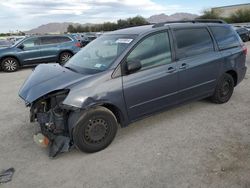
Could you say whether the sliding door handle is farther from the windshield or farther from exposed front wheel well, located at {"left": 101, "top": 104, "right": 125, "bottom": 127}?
exposed front wheel well, located at {"left": 101, "top": 104, "right": 125, "bottom": 127}

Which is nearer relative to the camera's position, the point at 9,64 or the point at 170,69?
the point at 170,69

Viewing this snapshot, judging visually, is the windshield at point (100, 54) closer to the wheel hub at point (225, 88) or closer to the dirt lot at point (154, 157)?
the dirt lot at point (154, 157)

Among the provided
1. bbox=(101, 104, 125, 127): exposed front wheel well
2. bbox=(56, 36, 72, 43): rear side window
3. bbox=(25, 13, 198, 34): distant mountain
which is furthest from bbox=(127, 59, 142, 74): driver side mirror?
bbox=(56, 36, 72, 43): rear side window

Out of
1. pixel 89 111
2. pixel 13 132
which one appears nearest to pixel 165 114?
pixel 89 111

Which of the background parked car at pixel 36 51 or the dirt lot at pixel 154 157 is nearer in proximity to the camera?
the dirt lot at pixel 154 157

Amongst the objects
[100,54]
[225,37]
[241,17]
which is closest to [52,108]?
[100,54]

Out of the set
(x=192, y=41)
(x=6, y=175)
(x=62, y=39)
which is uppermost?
(x=192, y=41)

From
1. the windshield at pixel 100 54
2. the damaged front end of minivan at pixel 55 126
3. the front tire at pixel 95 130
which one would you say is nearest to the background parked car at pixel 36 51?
the windshield at pixel 100 54

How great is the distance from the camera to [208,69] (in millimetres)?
5309

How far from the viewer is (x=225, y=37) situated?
5.76m

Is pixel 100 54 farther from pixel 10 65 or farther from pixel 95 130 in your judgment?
pixel 10 65

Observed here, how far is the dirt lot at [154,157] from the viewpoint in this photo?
3.34m

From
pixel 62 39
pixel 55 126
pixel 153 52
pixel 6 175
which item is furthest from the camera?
pixel 62 39

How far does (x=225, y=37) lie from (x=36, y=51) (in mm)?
9552
